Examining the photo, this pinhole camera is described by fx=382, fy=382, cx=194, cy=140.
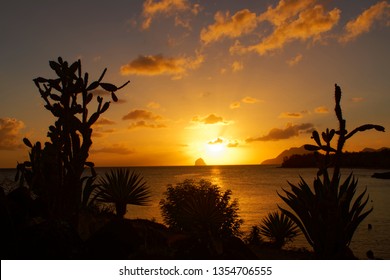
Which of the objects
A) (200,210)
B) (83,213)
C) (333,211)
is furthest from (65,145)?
(200,210)

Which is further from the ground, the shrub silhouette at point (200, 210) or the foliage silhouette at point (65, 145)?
the foliage silhouette at point (65, 145)

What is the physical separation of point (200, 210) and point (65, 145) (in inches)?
271

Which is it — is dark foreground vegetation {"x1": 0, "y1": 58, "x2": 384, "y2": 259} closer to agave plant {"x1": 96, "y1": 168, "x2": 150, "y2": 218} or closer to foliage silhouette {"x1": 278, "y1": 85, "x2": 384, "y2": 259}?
foliage silhouette {"x1": 278, "y1": 85, "x2": 384, "y2": 259}

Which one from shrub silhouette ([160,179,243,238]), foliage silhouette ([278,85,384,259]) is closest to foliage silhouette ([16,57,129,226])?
foliage silhouette ([278,85,384,259])

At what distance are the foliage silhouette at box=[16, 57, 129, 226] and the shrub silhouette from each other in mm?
6194

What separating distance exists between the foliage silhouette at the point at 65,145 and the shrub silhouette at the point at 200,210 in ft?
20.3

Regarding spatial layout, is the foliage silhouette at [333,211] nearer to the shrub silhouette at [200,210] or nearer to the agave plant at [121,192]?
the shrub silhouette at [200,210]

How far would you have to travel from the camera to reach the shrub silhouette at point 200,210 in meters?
12.5

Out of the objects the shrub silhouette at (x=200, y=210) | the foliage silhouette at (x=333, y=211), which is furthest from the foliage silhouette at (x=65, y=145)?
the shrub silhouette at (x=200, y=210)

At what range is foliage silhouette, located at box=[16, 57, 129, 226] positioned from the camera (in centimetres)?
611
